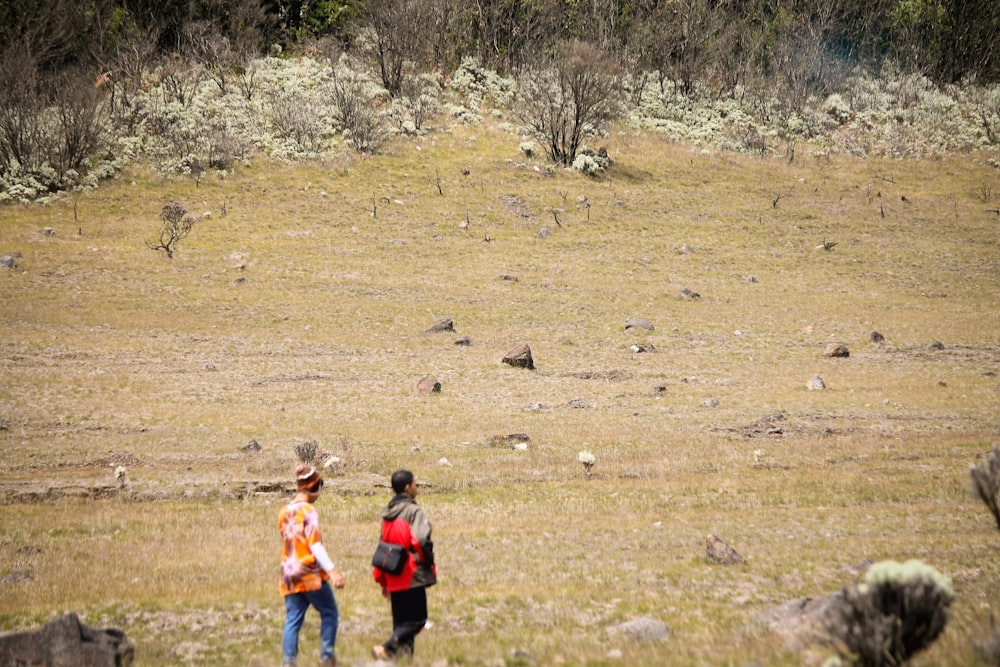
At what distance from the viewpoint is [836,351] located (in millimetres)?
32906

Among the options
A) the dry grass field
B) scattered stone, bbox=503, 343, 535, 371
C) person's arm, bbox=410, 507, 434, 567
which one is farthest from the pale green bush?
scattered stone, bbox=503, 343, 535, 371

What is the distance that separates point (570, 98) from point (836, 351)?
38.7 m

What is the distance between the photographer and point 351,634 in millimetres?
9000

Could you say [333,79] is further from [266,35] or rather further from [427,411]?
[427,411]

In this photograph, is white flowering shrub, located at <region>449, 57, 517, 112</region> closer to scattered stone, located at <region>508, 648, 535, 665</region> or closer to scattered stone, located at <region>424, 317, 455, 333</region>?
scattered stone, located at <region>424, 317, 455, 333</region>

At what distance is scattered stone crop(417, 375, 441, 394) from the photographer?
1054 inches

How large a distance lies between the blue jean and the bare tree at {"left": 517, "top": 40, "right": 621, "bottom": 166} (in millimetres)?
60501

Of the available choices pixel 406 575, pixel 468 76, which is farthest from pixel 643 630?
pixel 468 76

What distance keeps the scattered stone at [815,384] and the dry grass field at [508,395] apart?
0.62 metres

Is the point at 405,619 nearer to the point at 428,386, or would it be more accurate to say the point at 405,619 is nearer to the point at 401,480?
the point at 401,480

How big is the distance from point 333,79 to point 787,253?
150 feet

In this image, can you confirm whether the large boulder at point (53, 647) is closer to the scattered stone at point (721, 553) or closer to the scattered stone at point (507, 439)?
the scattered stone at point (721, 553)

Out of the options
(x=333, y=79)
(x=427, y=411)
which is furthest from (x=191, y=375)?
(x=333, y=79)

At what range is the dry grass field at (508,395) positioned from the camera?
33.7 feet
